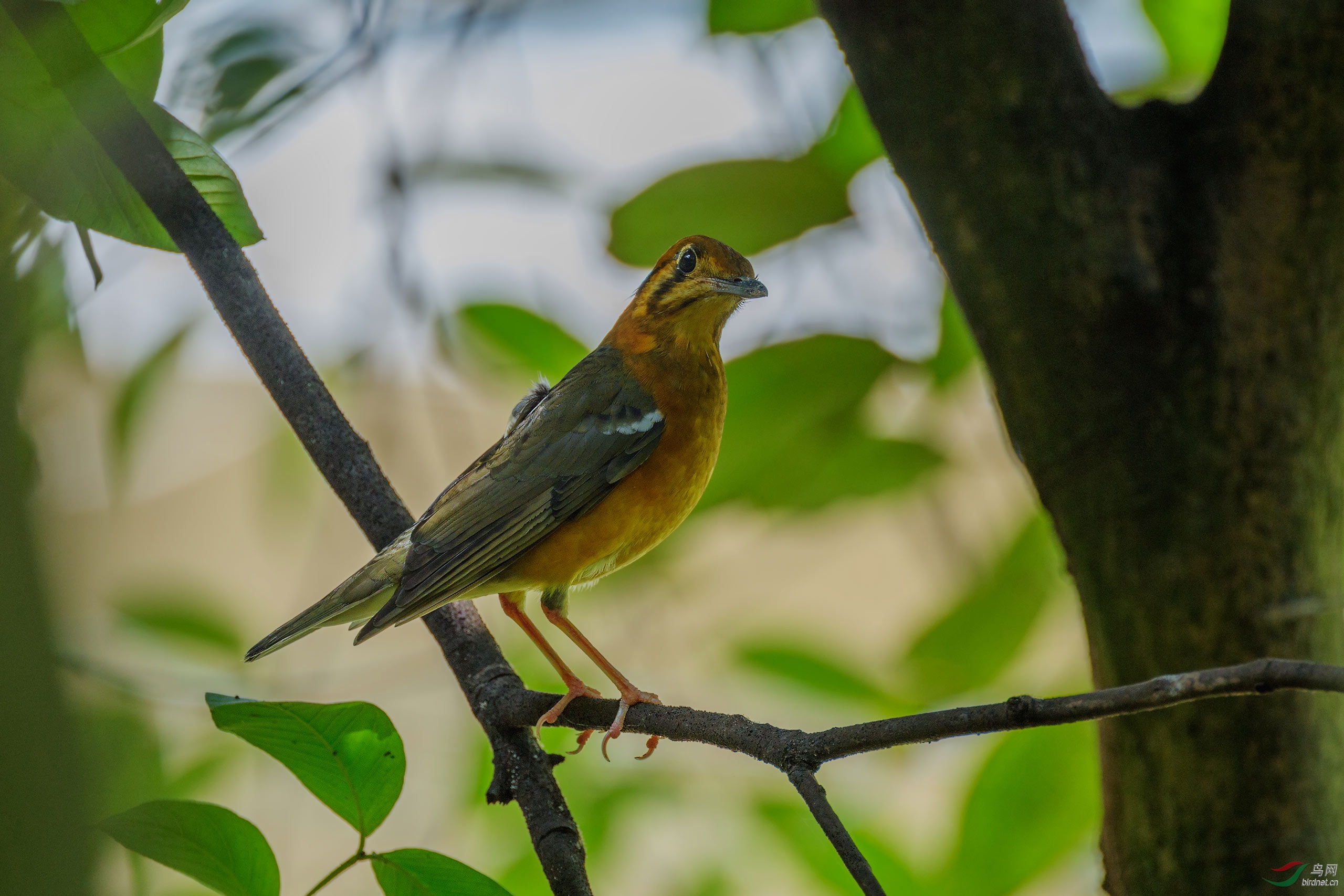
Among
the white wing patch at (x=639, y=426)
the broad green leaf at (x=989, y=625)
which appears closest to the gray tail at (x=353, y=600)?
the white wing patch at (x=639, y=426)

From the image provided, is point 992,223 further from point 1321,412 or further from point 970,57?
point 1321,412

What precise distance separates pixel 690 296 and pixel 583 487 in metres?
0.94

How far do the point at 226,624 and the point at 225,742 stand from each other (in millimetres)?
543

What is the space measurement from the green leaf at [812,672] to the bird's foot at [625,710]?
1.63 feet

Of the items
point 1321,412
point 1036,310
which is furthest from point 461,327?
point 1321,412

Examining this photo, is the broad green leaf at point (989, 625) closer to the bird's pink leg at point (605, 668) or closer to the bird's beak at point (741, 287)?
the bird's pink leg at point (605, 668)

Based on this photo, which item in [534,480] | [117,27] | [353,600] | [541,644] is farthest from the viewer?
[541,644]

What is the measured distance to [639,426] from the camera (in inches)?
149

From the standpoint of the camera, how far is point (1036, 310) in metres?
2.85

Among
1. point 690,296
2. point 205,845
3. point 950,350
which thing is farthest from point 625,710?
point 690,296

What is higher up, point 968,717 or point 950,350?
point 950,350

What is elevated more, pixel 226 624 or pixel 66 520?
pixel 226 624

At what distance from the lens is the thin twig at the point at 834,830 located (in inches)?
63.0

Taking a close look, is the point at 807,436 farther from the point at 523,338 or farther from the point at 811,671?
the point at 523,338
